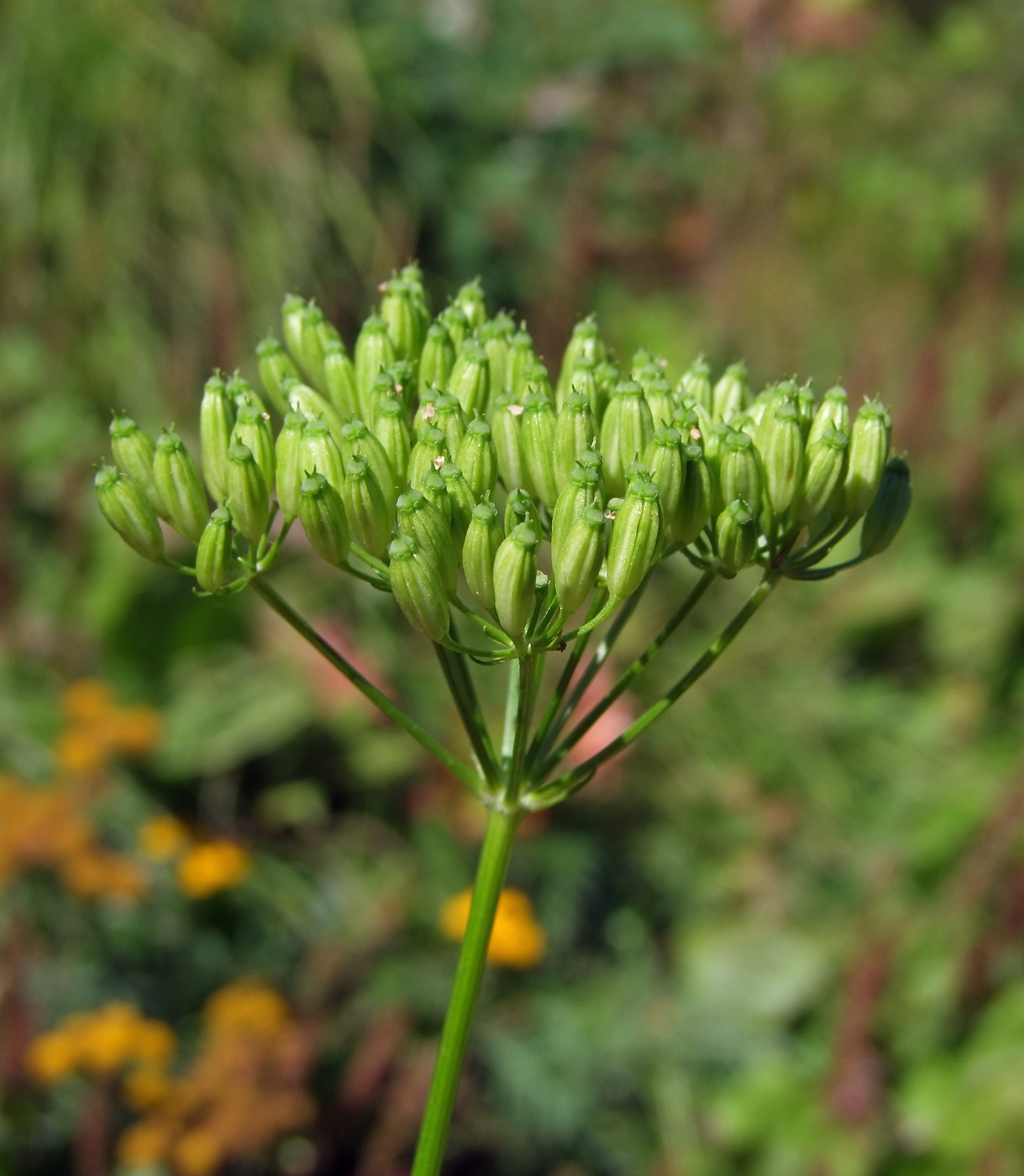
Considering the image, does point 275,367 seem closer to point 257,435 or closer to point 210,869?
point 257,435

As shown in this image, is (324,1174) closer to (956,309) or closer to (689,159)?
(956,309)

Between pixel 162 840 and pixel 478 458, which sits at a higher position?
pixel 162 840

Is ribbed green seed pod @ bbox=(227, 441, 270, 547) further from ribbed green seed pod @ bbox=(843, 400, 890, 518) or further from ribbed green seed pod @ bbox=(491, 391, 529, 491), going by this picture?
ribbed green seed pod @ bbox=(843, 400, 890, 518)

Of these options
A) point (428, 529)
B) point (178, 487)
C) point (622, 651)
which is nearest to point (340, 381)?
point (178, 487)

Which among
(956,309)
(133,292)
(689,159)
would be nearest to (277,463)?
(133,292)

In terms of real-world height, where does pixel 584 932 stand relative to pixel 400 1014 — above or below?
above

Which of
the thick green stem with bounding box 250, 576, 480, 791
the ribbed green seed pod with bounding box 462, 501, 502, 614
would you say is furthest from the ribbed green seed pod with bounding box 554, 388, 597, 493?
the thick green stem with bounding box 250, 576, 480, 791

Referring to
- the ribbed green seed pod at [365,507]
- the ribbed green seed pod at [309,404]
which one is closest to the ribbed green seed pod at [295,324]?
the ribbed green seed pod at [309,404]
